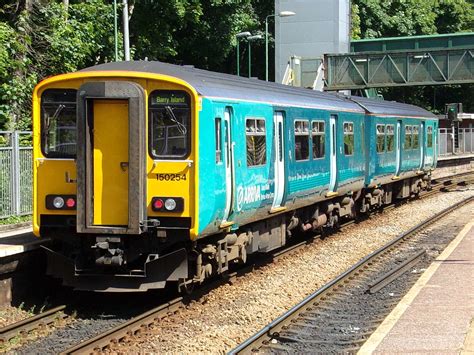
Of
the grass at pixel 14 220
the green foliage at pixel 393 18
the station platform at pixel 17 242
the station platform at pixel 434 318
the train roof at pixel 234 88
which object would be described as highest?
the green foliage at pixel 393 18

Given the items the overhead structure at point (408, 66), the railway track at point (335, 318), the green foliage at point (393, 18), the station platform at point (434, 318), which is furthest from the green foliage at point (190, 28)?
the station platform at point (434, 318)

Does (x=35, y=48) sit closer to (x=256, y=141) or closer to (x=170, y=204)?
(x=256, y=141)

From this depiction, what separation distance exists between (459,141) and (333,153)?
48.6m

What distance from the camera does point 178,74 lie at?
9.68 meters

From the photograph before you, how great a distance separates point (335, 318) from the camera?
975 cm

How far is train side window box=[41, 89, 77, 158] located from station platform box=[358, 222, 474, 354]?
14.4 ft

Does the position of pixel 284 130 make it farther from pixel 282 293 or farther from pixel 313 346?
pixel 313 346

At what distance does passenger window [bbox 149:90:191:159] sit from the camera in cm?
945

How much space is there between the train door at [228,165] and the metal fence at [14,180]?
18.5 ft

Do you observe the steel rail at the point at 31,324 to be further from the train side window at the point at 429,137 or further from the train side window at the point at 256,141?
the train side window at the point at 429,137

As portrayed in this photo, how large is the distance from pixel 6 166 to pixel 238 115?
575 centimetres

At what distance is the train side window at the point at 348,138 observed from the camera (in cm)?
1741

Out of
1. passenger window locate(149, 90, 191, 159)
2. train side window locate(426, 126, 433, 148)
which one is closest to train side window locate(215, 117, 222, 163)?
passenger window locate(149, 90, 191, 159)

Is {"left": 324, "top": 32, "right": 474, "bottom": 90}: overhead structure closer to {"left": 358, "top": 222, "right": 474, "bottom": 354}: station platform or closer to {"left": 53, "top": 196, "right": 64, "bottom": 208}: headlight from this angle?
{"left": 358, "top": 222, "right": 474, "bottom": 354}: station platform
